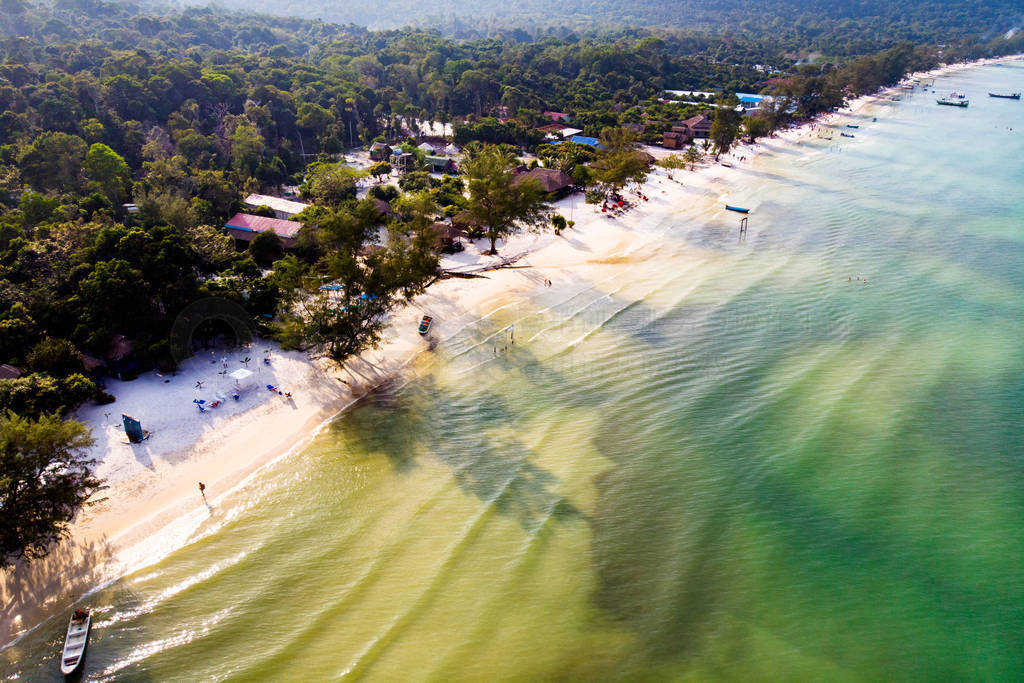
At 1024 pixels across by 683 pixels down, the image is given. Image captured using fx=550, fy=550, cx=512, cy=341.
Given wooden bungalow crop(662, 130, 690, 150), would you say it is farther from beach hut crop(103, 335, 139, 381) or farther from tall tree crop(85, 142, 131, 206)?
beach hut crop(103, 335, 139, 381)

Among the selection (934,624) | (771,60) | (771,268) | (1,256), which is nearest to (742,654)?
(934,624)

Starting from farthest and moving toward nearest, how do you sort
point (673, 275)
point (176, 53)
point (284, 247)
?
1. point (176, 53)
2. point (673, 275)
3. point (284, 247)

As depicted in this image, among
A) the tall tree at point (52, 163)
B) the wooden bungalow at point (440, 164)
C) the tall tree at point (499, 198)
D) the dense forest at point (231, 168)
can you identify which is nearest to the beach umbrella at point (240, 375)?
the dense forest at point (231, 168)

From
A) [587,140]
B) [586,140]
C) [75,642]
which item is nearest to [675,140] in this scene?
[587,140]

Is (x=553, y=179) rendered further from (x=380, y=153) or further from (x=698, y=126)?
(x=698, y=126)

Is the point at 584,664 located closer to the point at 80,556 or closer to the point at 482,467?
the point at 482,467

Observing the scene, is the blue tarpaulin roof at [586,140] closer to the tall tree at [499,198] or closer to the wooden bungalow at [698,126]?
the wooden bungalow at [698,126]
